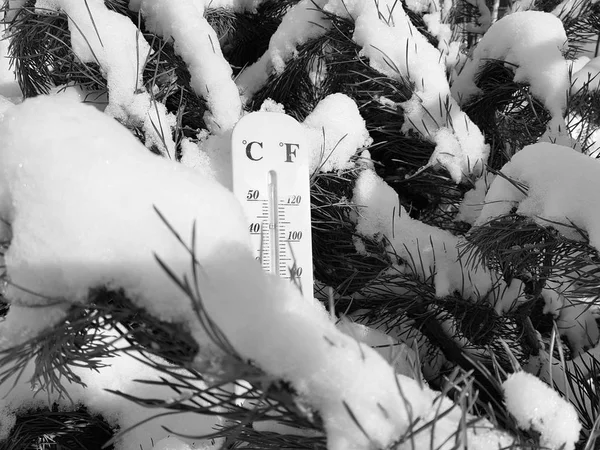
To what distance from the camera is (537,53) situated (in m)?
0.87

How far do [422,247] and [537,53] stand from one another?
39 cm

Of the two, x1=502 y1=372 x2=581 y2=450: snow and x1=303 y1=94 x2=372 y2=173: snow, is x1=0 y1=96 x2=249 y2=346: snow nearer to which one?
x1=502 y1=372 x2=581 y2=450: snow

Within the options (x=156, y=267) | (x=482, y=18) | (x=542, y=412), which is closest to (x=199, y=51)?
(x=156, y=267)

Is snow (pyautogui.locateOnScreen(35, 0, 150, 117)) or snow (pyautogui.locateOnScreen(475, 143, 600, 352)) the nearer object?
snow (pyautogui.locateOnScreen(475, 143, 600, 352))

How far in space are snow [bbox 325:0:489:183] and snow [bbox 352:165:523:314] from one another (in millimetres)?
107

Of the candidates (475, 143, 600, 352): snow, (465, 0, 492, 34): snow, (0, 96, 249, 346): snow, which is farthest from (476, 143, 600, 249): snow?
(465, 0, 492, 34): snow

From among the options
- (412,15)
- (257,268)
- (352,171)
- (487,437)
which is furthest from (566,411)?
(412,15)

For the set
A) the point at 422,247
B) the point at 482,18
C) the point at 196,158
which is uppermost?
the point at 482,18

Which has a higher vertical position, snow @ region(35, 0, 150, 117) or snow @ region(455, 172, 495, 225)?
snow @ region(35, 0, 150, 117)

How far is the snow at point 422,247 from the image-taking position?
81cm

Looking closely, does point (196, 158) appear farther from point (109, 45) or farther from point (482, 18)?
point (482, 18)

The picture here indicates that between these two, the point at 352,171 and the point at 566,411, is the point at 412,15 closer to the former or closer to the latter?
the point at 352,171

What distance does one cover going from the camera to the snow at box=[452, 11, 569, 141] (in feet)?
2.80

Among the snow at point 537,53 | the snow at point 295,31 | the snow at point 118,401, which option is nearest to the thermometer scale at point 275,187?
the snow at point 295,31
